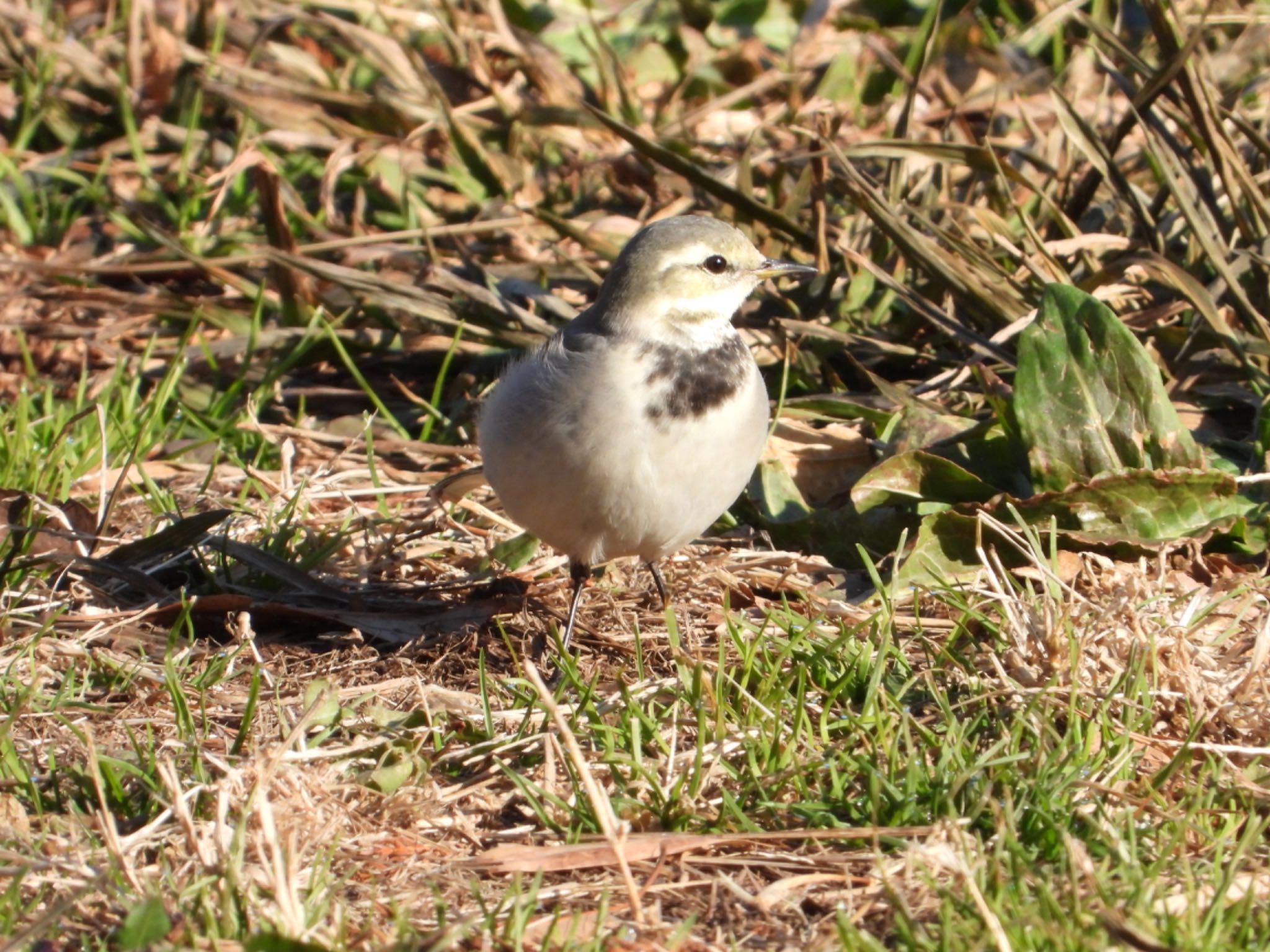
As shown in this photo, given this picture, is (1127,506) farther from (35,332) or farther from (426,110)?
(35,332)

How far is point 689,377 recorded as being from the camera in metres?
4.55

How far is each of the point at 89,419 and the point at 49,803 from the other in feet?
8.68

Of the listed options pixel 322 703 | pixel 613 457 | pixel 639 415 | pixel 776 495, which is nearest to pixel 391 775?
pixel 322 703

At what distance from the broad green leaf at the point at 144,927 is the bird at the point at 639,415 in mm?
1738

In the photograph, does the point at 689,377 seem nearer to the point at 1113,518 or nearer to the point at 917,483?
the point at 917,483

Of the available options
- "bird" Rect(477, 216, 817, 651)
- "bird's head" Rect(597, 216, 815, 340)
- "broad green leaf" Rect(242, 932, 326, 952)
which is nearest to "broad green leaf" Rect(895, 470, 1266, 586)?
"bird" Rect(477, 216, 817, 651)

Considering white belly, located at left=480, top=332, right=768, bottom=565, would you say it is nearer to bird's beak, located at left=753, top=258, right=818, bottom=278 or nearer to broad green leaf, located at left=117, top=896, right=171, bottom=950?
bird's beak, located at left=753, top=258, right=818, bottom=278

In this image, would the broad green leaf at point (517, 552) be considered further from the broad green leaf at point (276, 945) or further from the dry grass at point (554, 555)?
the broad green leaf at point (276, 945)

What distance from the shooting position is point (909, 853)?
3.25 metres

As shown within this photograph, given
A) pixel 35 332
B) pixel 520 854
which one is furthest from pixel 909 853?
pixel 35 332

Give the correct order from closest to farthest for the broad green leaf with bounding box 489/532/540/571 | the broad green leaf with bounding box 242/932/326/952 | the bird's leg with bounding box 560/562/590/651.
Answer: the broad green leaf with bounding box 242/932/326/952 → the bird's leg with bounding box 560/562/590/651 → the broad green leaf with bounding box 489/532/540/571

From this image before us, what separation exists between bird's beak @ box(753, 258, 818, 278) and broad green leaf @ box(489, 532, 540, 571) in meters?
1.24

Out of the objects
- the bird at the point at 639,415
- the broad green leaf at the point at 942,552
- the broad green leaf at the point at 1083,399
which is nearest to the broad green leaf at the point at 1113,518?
the broad green leaf at the point at 942,552

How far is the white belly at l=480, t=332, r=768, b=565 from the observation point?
4.39m
